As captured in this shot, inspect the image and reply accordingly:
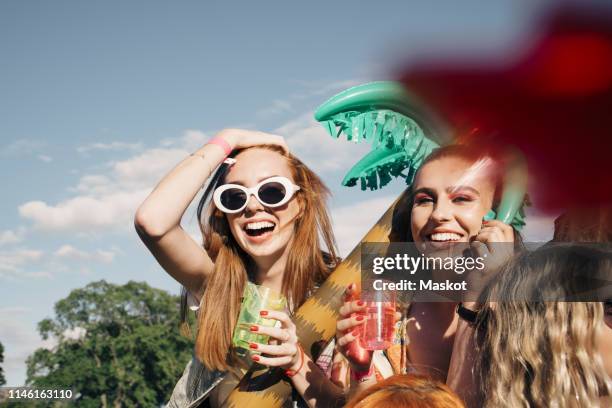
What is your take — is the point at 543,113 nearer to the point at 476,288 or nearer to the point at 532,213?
the point at 532,213

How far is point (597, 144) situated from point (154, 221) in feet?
6.06

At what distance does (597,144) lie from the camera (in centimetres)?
249

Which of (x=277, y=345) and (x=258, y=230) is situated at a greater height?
(x=258, y=230)

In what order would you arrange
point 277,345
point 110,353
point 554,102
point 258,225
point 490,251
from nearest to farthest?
point 554,102 < point 490,251 < point 277,345 < point 258,225 < point 110,353

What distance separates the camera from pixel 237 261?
363 cm

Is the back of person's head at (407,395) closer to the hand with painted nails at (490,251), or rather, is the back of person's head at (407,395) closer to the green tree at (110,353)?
the hand with painted nails at (490,251)

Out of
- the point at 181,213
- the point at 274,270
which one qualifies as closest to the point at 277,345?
the point at 274,270

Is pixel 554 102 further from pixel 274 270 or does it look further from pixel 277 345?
pixel 274 270

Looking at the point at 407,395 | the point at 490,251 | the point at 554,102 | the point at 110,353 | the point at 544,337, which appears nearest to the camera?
the point at 407,395

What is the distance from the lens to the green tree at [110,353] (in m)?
44.1

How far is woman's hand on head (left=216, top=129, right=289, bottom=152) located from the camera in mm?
3607

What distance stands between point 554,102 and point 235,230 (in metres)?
1.62

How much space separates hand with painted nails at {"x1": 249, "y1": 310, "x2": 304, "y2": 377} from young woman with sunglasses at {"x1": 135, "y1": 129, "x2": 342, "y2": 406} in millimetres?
146

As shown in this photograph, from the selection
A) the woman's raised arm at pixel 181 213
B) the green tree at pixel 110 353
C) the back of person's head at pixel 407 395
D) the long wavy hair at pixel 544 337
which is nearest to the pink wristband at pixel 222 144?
the woman's raised arm at pixel 181 213
